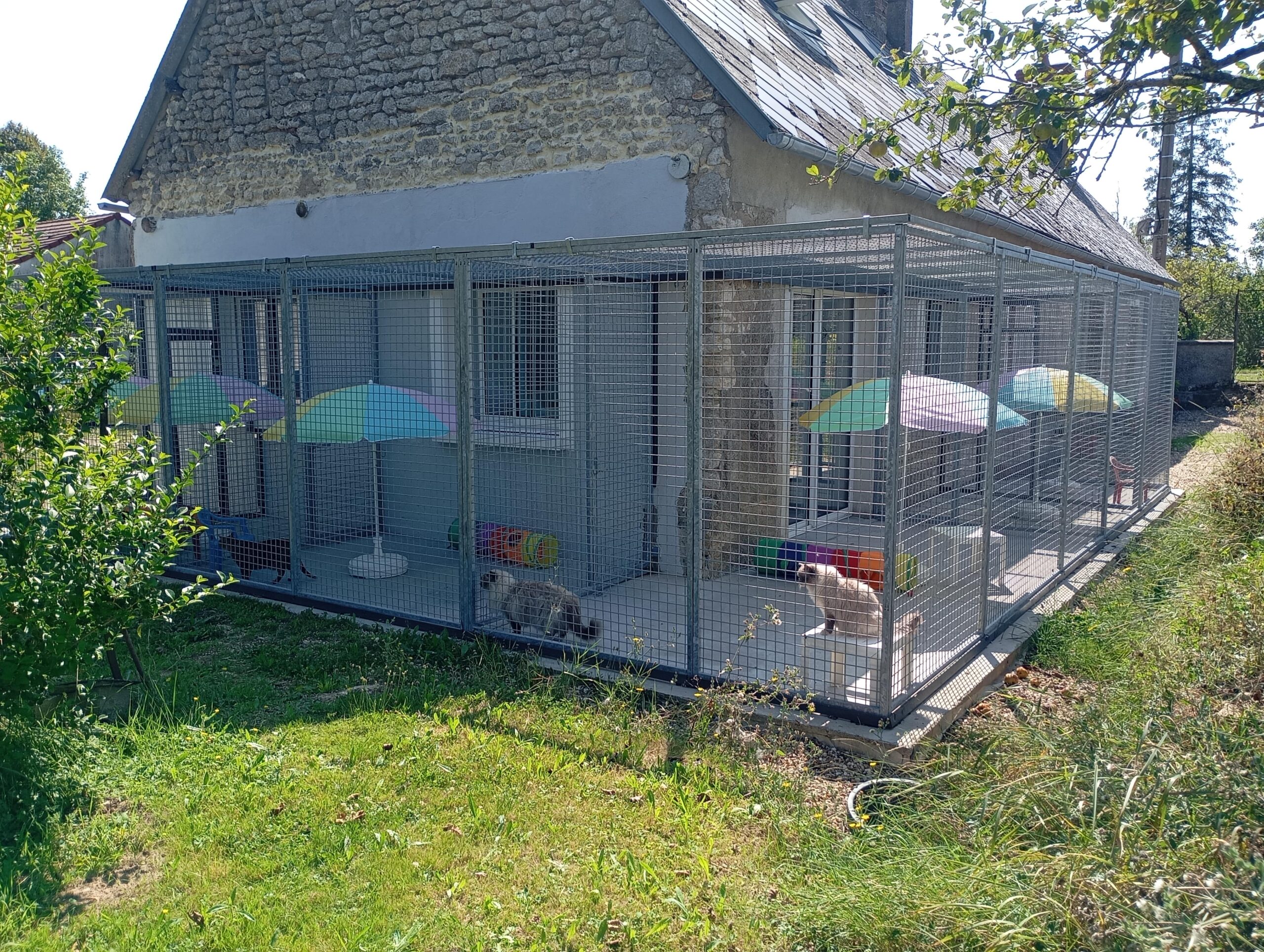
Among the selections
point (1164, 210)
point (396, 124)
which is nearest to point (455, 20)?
point (396, 124)

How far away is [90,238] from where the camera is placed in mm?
4777

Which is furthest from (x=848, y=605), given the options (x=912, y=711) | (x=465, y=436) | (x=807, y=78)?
(x=807, y=78)

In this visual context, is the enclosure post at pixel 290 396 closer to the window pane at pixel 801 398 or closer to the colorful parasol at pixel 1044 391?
the window pane at pixel 801 398

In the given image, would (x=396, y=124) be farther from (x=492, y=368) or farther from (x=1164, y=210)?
(x=1164, y=210)

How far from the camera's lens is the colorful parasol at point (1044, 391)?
7.73 meters

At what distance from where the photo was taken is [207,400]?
815 centimetres

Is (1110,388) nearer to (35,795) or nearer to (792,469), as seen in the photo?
(792,469)

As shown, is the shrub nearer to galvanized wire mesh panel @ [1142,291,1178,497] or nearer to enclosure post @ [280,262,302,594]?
enclosure post @ [280,262,302,594]

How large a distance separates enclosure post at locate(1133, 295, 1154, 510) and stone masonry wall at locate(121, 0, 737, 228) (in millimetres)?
5394

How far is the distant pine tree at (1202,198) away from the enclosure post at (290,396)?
2202 inches

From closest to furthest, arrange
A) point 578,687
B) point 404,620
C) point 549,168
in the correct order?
point 578,687 < point 404,620 < point 549,168

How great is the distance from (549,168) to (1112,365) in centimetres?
571

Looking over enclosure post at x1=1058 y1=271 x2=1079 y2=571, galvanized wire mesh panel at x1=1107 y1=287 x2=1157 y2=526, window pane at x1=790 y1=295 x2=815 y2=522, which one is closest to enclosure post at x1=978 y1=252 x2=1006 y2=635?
window pane at x1=790 y1=295 x2=815 y2=522

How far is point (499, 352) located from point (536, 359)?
0.36 meters
